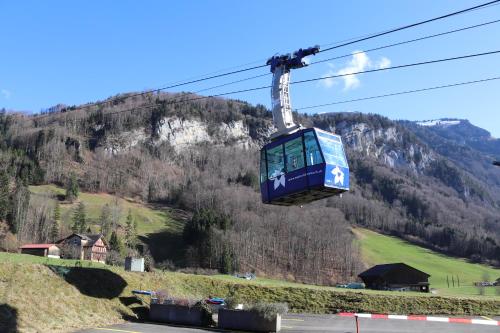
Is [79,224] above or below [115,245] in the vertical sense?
above

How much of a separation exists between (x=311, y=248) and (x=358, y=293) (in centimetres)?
7459

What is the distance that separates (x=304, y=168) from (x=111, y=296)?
16533 mm

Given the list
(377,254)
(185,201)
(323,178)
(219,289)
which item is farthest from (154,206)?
(323,178)

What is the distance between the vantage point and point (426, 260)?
13800 centimetres

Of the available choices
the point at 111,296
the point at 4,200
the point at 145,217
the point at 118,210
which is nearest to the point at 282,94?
the point at 111,296

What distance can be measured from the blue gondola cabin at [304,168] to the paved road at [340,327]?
30.2ft

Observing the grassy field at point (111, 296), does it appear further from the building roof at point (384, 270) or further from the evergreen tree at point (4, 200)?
the evergreen tree at point (4, 200)

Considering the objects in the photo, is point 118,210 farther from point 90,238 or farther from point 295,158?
point 295,158

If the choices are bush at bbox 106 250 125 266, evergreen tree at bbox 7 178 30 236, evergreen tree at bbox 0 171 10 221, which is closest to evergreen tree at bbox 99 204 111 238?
evergreen tree at bbox 7 178 30 236

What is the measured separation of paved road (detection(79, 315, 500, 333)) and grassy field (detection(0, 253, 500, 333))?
2.16 m

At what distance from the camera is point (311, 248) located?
11294 centimetres

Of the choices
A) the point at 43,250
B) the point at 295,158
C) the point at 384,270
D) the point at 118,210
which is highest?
the point at 118,210

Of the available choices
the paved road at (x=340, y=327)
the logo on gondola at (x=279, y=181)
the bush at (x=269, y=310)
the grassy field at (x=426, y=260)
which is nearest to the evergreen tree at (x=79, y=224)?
the grassy field at (x=426, y=260)

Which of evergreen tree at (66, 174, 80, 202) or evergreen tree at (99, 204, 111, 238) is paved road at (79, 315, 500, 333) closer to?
evergreen tree at (99, 204, 111, 238)
